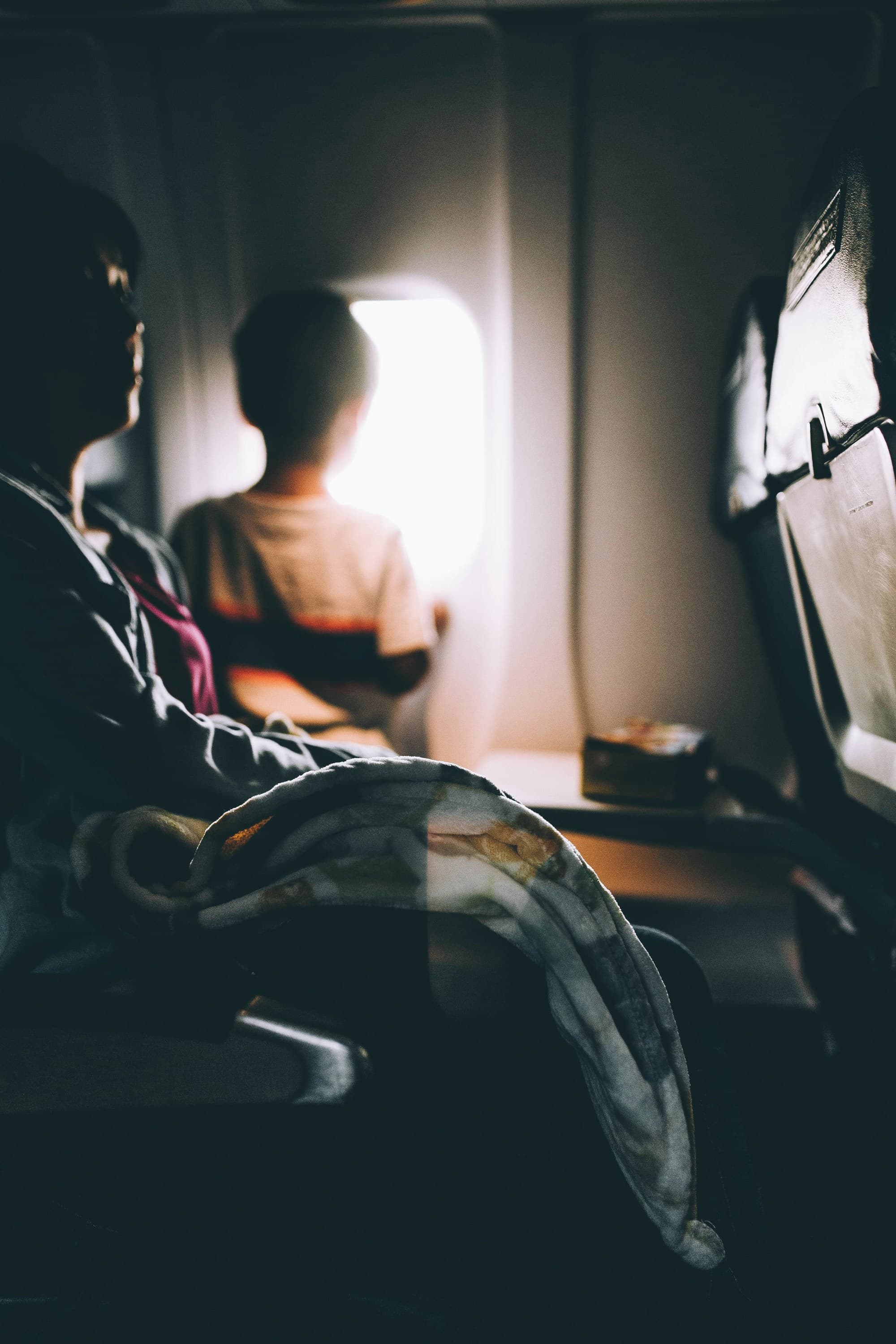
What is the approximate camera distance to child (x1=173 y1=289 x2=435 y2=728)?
1.48 metres

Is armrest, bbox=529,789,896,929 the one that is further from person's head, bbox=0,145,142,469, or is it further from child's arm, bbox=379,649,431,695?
person's head, bbox=0,145,142,469

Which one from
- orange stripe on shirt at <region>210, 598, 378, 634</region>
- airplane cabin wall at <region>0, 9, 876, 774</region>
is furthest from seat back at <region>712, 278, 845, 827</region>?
orange stripe on shirt at <region>210, 598, 378, 634</region>

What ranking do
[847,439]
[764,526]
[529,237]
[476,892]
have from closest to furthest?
[476,892] < [847,439] < [764,526] < [529,237]

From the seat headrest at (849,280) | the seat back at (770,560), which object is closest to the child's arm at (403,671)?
the seat back at (770,560)

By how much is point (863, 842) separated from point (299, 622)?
3.20 ft

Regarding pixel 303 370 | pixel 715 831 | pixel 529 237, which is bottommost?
pixel 715 831

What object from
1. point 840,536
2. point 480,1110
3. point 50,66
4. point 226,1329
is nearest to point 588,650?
point 840,536

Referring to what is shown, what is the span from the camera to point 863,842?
1.19 metres

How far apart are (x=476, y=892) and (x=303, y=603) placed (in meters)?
0.98

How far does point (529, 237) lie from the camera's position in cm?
142

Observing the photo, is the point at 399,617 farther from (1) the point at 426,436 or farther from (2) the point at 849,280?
(2) the point at 849,280

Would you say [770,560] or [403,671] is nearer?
[770,560]

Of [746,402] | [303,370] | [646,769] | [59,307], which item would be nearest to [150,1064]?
[59,307]

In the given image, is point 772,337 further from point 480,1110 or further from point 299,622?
point 480,1110
